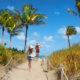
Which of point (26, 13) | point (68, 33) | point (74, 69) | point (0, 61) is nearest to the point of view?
point (74, 69)

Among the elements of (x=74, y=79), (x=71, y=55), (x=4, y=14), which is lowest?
(x=74, y=79)

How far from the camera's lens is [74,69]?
909cm

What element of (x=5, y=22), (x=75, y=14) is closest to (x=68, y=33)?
(x=5, y=22)

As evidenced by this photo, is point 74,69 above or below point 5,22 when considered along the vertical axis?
below

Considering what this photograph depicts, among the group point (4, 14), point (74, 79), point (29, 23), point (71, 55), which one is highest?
point (4, 14)

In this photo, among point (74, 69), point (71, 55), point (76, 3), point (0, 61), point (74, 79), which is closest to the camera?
point (74, 79)

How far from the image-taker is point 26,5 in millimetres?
32531

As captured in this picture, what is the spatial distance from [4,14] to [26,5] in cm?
695

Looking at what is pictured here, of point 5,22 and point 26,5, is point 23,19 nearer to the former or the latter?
point 26,5

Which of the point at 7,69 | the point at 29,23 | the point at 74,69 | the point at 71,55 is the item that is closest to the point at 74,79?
the point at 74,69

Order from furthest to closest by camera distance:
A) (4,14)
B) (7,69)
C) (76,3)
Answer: (4,14) < (76,3) < (7,69)

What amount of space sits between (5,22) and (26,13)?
26.5ft

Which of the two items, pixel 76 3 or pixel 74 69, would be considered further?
pixel 76 3

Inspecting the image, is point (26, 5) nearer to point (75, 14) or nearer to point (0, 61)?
point (75, 14)
